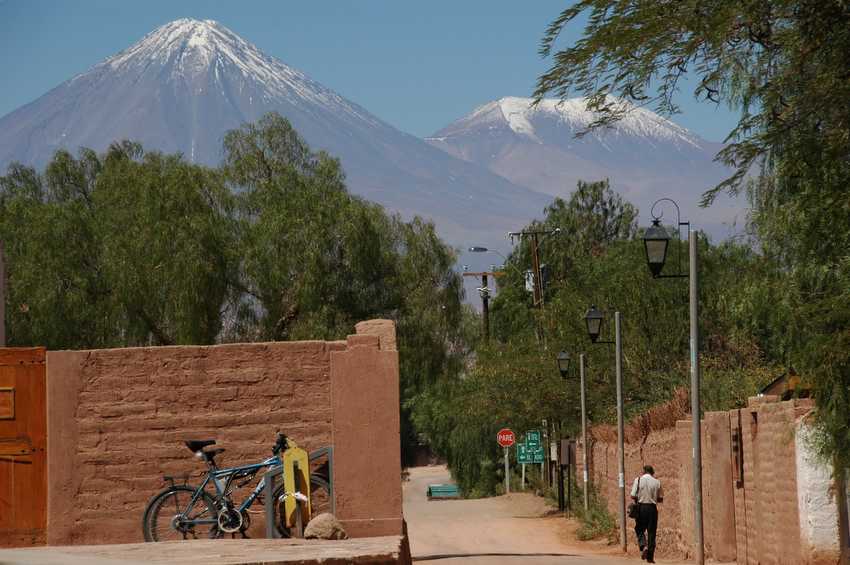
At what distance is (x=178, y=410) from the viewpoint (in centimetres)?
1471

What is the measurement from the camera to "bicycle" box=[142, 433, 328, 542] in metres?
14.3

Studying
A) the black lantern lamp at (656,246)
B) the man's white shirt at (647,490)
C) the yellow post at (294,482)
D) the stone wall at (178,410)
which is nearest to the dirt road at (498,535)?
the man's white shirt at (647,490)

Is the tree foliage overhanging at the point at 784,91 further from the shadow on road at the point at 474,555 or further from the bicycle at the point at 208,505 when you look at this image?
the shadow on road at the point at 474,555

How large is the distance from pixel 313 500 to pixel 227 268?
22.8 m

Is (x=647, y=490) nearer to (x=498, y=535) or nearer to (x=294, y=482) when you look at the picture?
(x=498, y=535)

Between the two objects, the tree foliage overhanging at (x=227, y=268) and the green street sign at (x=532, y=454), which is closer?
A: the tree foliage overhanging at (x=227, y=268)

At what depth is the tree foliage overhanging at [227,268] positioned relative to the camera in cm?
3603

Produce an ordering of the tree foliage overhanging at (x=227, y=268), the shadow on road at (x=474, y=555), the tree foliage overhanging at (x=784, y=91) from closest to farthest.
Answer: the tree foliage overhanging at (x=784, y=91), the shadow on road at (x=474, y=555), the tree foliage overhanging at (x=227, y=268)

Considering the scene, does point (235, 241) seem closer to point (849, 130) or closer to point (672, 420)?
point (672, 420)

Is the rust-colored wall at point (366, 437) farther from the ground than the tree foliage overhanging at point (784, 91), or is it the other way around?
the tree foliage overhanging at point (784, 91)

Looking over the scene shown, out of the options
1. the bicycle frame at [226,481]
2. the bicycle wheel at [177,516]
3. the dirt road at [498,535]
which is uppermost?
the bicycle frame at [226,481]

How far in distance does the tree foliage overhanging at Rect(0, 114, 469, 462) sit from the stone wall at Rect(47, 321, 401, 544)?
775 inches

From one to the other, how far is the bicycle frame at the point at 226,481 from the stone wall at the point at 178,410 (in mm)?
251

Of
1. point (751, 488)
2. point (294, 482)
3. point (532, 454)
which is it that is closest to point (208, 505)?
point (294, 482)
